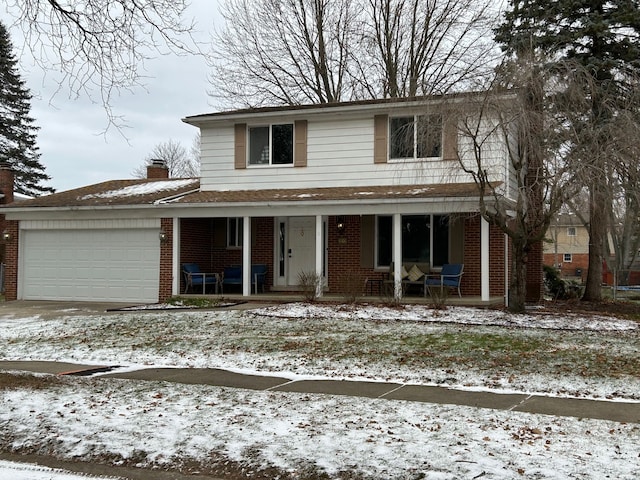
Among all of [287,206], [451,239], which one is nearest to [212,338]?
[287,206]

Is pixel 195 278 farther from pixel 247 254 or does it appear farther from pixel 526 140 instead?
pixel 526 140

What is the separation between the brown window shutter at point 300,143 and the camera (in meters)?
18.2

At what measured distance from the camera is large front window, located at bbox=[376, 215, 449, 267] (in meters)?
17.4

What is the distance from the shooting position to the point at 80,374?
860cm

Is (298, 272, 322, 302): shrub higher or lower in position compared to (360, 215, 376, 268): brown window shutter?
lower

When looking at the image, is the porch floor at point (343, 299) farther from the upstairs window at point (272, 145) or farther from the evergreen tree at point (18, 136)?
the evergreen tree at point (18, 136)

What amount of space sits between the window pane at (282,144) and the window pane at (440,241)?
4.44 meters

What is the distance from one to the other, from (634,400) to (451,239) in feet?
33.8

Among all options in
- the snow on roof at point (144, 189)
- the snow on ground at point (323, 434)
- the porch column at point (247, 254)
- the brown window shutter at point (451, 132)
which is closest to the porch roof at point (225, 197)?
the snow on roof at point (144, 189)

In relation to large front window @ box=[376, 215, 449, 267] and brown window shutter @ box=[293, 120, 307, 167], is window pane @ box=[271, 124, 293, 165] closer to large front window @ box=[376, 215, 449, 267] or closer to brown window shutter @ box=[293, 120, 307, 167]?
brown window shutter @ box=[293, 120, 307, 167]

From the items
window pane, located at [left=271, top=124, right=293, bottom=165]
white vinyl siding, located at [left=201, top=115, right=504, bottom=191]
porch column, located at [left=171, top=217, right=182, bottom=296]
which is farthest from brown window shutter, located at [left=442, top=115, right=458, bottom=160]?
porch column, located at [left=171, top=217, right=182, bottom=296]

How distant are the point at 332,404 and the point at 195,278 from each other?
38.9 ft

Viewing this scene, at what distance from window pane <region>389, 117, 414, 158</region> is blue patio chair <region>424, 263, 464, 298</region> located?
3.07m

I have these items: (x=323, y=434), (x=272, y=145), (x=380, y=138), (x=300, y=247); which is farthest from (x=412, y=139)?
(x=323, y=434)
